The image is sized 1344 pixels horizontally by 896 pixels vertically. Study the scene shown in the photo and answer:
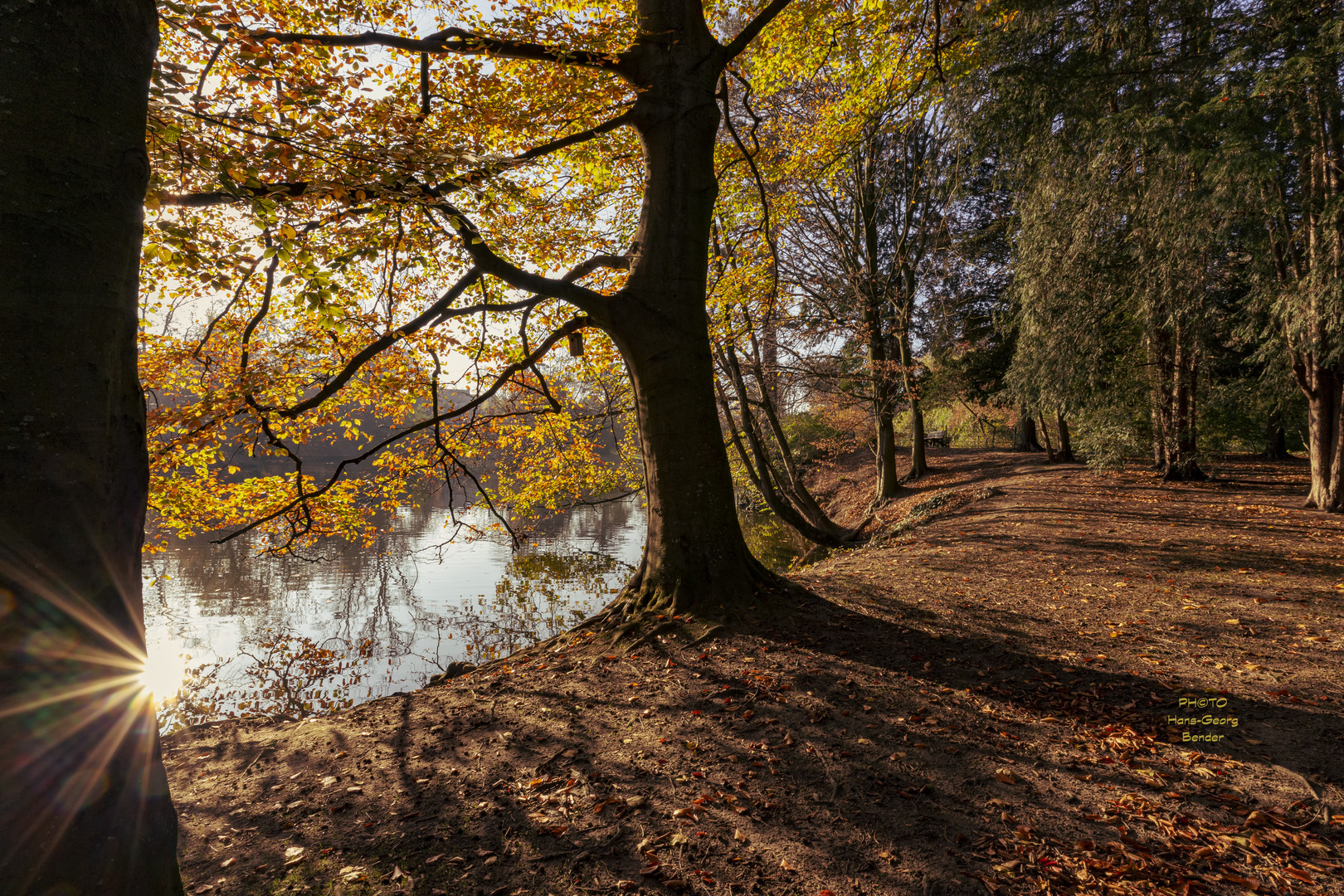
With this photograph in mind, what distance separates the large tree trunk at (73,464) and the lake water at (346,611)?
14.7ft

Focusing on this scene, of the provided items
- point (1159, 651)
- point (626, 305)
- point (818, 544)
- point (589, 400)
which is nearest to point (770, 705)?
point (1159, 651)

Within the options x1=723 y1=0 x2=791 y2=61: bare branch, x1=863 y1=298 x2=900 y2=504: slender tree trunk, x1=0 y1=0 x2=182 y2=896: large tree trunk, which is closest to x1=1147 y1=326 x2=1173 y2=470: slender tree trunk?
x1=863 y1=298 x2=900 y2=504: slender tree trunk

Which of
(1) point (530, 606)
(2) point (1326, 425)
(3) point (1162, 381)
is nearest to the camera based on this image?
(2) point (1326, 425)

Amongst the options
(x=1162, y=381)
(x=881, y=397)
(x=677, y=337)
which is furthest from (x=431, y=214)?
(x=1162, y=381)

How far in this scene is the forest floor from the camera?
2467 millimetres

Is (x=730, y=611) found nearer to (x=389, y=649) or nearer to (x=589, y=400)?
(x=589, y=400)

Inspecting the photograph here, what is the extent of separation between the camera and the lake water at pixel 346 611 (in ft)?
29.9

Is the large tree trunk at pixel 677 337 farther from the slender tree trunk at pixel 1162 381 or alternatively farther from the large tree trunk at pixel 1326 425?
the slender tree trunk at pixel 1162 381

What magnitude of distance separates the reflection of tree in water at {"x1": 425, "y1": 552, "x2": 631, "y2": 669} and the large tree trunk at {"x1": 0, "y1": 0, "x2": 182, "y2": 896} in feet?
22.6

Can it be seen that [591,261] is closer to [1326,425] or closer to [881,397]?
[881,397]

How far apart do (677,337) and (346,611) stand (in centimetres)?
1046

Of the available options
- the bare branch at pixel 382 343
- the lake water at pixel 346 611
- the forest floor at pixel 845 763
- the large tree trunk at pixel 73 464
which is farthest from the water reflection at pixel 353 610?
the large tree trunk at pixel 73 464

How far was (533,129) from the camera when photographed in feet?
20.8

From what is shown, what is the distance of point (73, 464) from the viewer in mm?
1558
